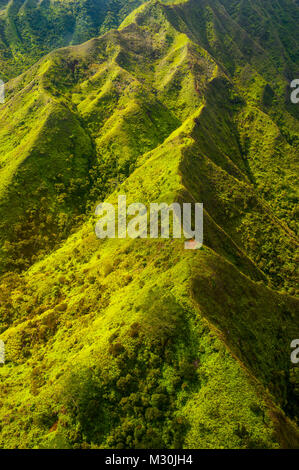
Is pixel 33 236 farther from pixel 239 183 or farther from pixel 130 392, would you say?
pixel 239 183

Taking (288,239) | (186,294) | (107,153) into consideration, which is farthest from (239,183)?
(186,294)

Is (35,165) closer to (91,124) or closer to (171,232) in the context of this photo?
(91,124)

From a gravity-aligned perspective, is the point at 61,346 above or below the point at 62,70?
below

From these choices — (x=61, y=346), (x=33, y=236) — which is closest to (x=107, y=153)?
(x=33, y=236)

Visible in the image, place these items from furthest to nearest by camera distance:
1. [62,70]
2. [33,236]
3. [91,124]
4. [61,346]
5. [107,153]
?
[62,70] < [91,124] < [107,153] < [33,236] < [61,346]

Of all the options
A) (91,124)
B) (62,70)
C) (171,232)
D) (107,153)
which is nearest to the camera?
(171,232)
